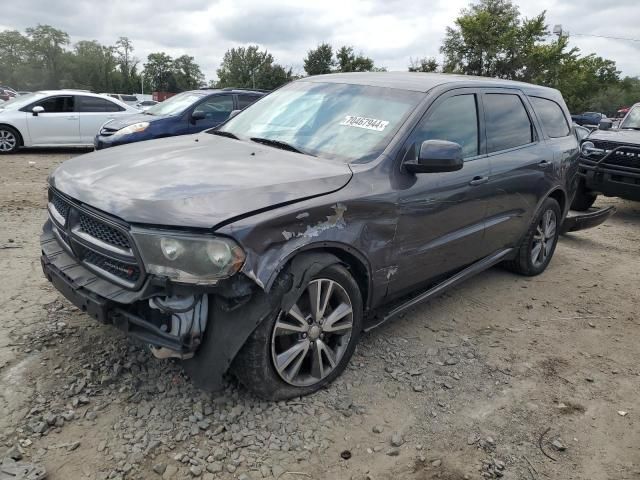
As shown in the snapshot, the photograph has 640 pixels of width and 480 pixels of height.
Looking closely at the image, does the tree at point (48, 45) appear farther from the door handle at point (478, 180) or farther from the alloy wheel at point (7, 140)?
the door handle at point (478, 180)

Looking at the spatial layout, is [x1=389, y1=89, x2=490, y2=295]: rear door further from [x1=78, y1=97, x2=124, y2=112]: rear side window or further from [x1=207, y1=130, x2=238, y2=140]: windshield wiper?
[x1=78, y1=97, x2=124, y2=112]: rear side window

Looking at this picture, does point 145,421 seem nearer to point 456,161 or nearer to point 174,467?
point 174,467

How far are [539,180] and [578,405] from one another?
2165mm

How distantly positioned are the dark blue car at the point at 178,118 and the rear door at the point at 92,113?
2260 millimetres

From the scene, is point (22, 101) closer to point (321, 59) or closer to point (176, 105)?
point (176, 105)

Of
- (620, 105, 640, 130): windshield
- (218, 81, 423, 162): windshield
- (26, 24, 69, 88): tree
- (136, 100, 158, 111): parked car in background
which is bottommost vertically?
(136, 100, 158, 111): parked car in background

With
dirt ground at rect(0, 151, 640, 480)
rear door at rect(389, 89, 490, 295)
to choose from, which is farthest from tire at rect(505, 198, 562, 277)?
rear door at rect(389, 89, 490, 295)

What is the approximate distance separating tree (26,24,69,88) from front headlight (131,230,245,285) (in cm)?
9190

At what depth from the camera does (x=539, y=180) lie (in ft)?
15.0

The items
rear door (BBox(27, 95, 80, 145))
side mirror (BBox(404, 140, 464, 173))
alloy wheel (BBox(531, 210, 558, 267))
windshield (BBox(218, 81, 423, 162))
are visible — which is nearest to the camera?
side mirror (BBox(404, 140, 464, 173))

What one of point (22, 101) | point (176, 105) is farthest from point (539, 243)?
point (22, 101)

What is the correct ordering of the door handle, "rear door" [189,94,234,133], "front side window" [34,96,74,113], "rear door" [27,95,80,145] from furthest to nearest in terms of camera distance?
1. "front side window" [34,96,74,113]
2. "rear door" [27,95,80,145]
3. "rear door" [189,94,234,133]
4. the door handle

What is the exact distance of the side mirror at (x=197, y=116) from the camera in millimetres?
8992

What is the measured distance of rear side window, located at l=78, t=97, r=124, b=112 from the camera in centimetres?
1142
